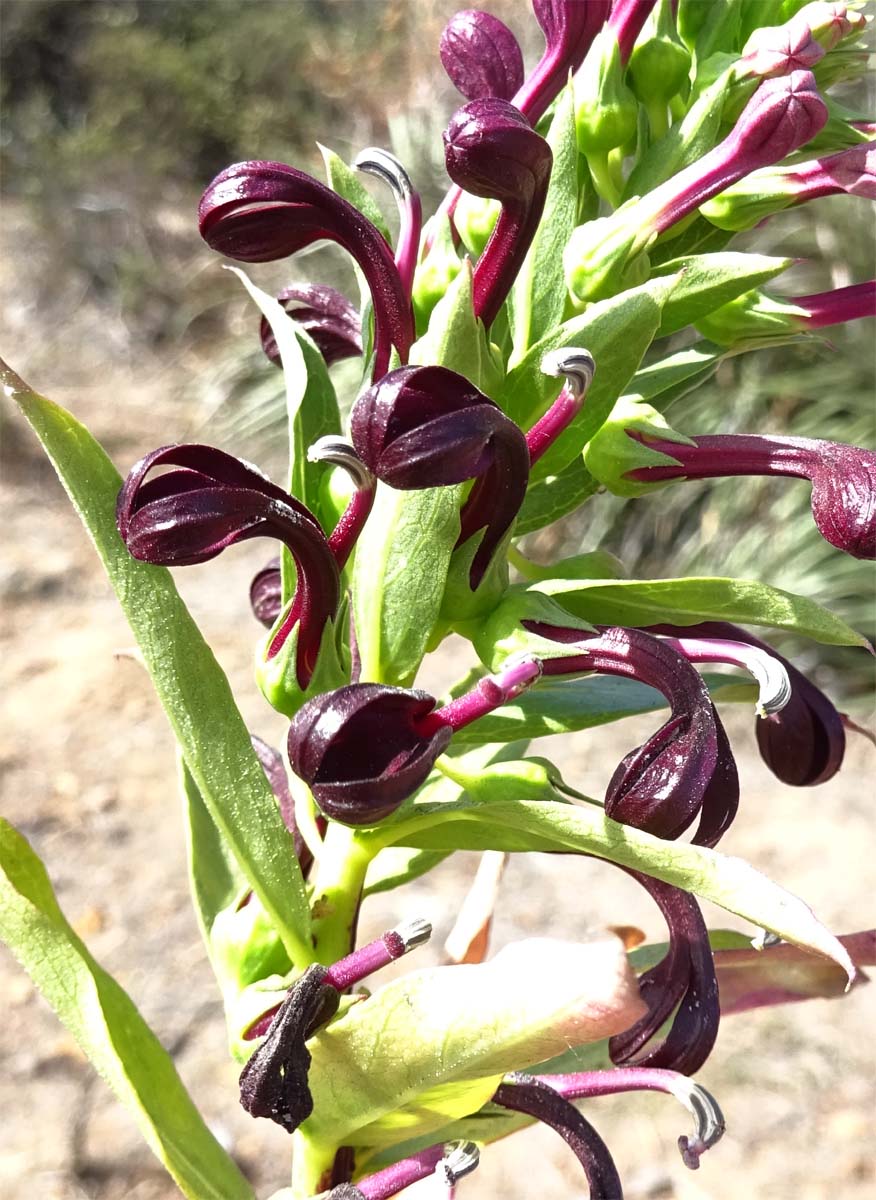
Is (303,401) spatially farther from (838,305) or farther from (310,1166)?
(310,1166)

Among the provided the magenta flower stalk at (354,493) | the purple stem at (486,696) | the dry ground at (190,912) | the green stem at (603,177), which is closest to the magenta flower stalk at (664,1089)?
the purple stem at (486,696)

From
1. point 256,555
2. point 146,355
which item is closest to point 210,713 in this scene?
point 256,555

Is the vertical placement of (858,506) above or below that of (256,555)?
above

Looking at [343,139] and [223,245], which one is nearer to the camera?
[223,245]

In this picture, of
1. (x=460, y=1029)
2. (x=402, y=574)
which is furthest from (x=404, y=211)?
(x=460, y=1029)

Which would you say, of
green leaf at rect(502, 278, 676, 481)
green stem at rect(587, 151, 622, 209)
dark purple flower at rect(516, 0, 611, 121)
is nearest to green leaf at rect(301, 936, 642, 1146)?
green leaf at rect(502, 278, 676, 481)

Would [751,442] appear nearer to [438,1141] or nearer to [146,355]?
[438,1141]

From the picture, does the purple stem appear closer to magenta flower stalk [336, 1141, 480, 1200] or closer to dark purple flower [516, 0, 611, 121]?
magenta flower stalk [336, 1141, 480, 1200]
